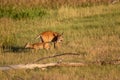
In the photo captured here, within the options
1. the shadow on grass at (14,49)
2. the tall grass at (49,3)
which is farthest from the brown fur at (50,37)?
the tall grass at (49,3)

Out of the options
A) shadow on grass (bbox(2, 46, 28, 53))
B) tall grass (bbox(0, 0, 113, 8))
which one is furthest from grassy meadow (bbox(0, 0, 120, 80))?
tall grass (bbox(0, 0, 113, 8))

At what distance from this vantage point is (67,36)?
1416cm

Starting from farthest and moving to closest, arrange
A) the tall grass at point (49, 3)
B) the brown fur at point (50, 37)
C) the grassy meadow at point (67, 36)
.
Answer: the tall grass at point (49, 3)
the brown fur at point (50, 37)
the grassy meadow at point (67, 36)

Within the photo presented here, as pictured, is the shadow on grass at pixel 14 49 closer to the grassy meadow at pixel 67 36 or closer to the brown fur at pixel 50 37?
the grassy meadow at pixel 67 36

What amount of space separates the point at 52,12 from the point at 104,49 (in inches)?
331

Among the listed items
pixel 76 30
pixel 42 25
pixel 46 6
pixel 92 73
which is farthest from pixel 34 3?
pixel 92 73

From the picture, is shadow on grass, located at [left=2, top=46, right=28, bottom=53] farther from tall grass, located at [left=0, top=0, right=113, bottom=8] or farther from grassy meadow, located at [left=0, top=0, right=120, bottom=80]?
tall grass, located at [left=0, top=0, right=113, bottom=8]

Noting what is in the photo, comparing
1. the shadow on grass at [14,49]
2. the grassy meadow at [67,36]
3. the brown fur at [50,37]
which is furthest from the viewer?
the brown fur at [50,37]

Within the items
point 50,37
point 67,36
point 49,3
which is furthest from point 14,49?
point 49,3

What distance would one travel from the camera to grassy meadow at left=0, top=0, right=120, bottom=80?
9.01m

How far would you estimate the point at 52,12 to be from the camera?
1972 centimetres

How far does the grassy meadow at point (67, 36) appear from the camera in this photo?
9008 mm

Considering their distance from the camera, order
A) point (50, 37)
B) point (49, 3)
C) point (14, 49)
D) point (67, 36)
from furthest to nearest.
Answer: point (49, 3), point (67, 36), point (50, 37), point (14, 49)

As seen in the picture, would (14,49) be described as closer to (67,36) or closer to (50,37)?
(50,37)
